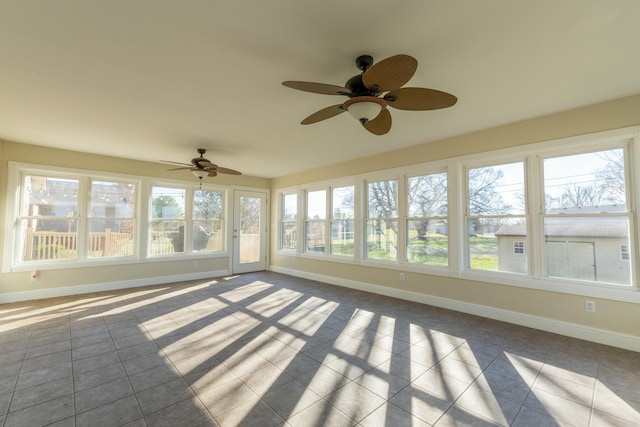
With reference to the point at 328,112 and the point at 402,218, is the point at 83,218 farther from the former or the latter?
the point at 402,218

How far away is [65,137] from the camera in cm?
432

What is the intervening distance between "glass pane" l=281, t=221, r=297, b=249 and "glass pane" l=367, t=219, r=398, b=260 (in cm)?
234

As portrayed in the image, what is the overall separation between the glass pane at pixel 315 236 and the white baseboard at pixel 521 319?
1.35 m

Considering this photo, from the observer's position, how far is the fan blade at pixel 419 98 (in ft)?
6.81

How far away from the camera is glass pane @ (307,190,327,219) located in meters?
6.47

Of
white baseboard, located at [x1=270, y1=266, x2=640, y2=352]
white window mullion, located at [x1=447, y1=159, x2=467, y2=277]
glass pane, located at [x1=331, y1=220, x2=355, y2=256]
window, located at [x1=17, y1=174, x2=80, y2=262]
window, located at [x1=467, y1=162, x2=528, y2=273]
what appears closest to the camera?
white baseboard, located at [x1=270, y1=266, x2=640, y2=352]

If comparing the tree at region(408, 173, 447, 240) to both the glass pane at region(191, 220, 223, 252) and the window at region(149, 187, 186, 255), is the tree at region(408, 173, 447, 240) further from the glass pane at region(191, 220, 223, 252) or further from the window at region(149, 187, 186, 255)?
the window at region(149, 187, 186, 255)

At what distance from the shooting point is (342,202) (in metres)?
6.04

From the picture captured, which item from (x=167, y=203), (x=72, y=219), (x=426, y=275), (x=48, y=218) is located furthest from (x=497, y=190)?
(x=48, y=218)

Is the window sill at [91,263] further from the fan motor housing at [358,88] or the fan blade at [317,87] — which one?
the fan motor housing at [358,88]

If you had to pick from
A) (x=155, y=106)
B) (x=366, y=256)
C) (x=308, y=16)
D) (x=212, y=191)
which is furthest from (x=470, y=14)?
(x=212, y=191)

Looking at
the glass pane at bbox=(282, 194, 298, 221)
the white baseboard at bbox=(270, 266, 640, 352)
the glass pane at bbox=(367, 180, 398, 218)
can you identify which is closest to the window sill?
the glass pane at bbox=(282, 194, 298, 221)

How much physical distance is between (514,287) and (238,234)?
5812 millimetres

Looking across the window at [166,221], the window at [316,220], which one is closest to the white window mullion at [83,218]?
the window at [166,221]
